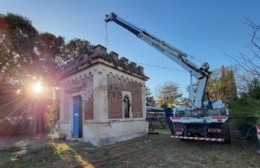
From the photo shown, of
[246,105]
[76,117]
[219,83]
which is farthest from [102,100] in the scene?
[219,83]

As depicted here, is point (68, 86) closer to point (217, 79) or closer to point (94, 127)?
point (94, 127)

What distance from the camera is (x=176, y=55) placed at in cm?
1113

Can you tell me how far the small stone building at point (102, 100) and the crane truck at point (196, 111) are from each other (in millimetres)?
2817

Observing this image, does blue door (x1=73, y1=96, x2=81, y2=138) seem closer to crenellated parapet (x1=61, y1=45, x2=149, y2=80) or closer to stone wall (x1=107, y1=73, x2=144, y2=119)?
crenellated parapet (x1=61, y1=45, x2=149, y2=80)

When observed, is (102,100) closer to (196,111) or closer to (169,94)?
(196,111)

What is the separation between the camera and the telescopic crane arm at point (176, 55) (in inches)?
398

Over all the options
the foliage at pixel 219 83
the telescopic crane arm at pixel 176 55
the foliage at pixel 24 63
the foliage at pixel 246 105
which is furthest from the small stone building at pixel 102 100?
the foliage at pixel 219 83

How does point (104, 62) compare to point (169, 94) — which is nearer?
point (104, 62)

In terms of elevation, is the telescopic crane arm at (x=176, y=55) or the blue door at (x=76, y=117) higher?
the telescopic crane arm at (x=176, y=55)

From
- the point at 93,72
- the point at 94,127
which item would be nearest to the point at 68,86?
the point at 93,72

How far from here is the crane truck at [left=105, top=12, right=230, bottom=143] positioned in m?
8.39

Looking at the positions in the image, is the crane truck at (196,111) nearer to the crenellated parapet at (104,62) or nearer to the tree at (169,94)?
the crenellated parapet at (104,62)

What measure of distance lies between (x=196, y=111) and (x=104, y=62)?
5493 millimetres

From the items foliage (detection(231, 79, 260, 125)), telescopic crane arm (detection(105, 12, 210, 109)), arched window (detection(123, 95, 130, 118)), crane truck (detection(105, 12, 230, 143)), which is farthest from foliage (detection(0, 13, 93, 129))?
foliage (detection(231, 79, 260, 125))
